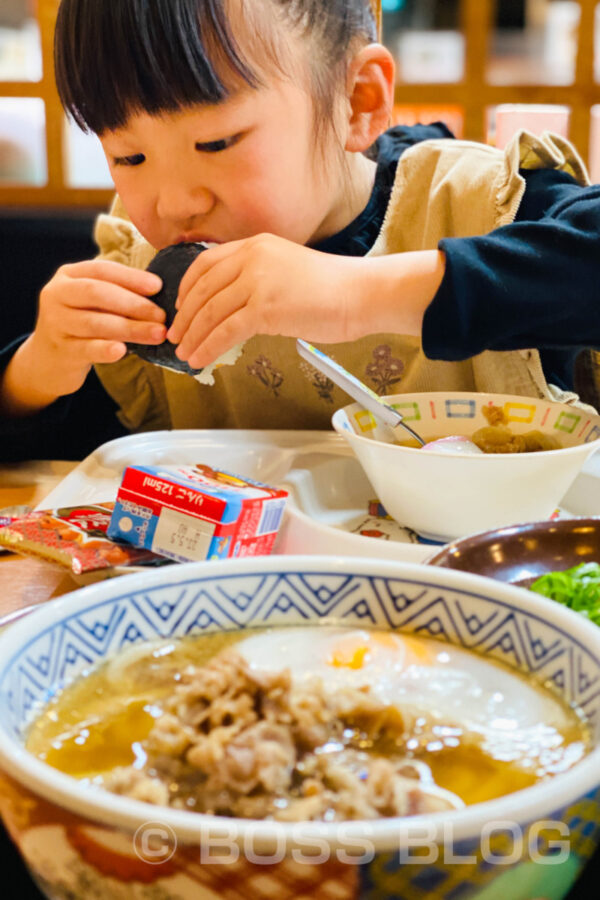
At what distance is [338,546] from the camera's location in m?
0.84

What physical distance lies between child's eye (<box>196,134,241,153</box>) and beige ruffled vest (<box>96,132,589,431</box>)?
15.3 inches

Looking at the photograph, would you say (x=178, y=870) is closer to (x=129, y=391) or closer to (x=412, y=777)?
(x=412, y=777)

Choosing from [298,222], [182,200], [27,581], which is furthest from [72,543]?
[298,222]

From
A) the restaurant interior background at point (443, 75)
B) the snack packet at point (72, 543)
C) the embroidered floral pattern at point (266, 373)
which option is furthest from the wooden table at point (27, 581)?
the restaurant interior background at point (443, 75)

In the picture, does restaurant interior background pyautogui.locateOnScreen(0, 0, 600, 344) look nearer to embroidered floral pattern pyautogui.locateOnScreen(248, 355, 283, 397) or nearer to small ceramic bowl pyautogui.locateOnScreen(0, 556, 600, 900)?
embroidered floral pattern pyautogui.locateOnScreen(248, 355, 283, 397)

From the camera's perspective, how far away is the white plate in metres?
1.00

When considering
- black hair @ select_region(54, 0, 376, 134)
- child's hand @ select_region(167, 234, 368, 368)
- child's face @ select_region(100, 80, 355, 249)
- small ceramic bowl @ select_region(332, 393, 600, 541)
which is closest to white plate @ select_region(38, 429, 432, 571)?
small ceramic bowl @ select_region(332, 393, 600, 541)

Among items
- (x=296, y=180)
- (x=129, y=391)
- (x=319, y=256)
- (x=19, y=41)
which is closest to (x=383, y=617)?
(x=319, y=256)

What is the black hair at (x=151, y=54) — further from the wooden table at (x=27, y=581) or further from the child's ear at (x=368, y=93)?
the wooden table at (x=27, y=581)

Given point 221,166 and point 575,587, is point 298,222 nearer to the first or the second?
point 221,166

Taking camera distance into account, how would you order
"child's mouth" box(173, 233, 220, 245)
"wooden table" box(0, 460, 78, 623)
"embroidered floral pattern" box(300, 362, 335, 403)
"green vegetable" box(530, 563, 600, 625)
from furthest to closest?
"embroidered floral pattern" box(300, 362, 335, 403) → "child's mouth" box(173, 233, 220, 245) → "wooden table" box(0, 460, 78, 623) → "green vegetable" box(530, 563, 600, 625)

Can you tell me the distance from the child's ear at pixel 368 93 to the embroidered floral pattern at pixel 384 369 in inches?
12.1

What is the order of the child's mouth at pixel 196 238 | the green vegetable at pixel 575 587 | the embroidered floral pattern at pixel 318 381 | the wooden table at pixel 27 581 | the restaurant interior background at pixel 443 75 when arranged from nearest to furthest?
the green vegetable at pixel 575 587 < the wooden table at pixel 27 581 < the child's mouth at pixel 196 238 < the embroidered floral pattern at pixel 318 381 < the restaurant interior background at pixel 443 75

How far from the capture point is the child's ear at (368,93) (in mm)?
1274
